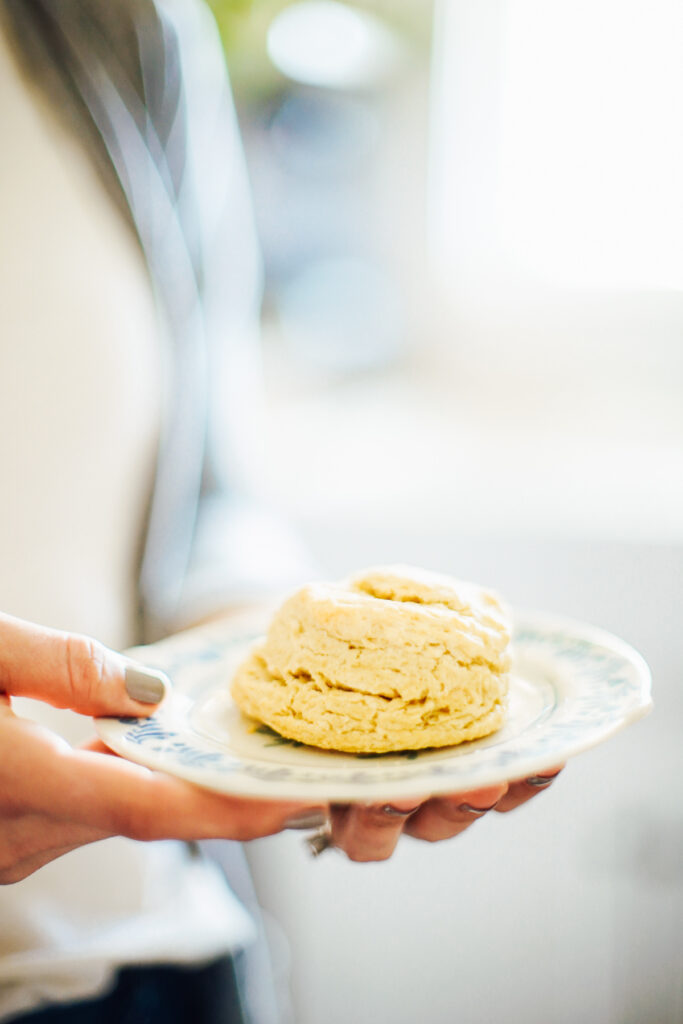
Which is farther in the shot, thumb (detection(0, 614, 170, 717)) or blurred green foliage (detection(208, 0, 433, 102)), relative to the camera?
blurred green foliage (detection(208, 0, 433, 102))

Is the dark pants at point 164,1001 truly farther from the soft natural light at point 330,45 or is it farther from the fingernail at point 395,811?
the soft natural light at point 330,45

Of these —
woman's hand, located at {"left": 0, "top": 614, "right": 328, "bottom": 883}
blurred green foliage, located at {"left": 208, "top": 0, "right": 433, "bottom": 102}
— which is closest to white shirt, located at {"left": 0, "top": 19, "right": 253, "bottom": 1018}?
woman's hand, located at {"left": 0, "top": 614, "right": 328, "bottom": 883}

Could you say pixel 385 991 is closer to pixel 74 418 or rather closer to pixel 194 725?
pixel 194 725

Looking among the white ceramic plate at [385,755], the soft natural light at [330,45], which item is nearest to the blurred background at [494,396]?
the soft natural light at [330,45]

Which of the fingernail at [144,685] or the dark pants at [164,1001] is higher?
the fingernail at [144,685]

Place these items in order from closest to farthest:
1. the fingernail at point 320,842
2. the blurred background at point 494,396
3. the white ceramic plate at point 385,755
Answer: the white ceramic plate at point 385,755, the fingernail at point 320,842, the blurred background at point 494,396

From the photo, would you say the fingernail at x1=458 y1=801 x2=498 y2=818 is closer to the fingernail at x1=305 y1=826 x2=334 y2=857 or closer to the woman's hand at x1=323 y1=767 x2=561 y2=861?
the woman's hand at x1=323 y1=767 x2=561 y2=861
